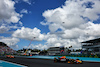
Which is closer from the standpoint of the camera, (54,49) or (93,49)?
(93,49)

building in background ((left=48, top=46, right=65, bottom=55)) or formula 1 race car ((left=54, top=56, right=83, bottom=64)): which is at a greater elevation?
building in background ((left=48, top=46, right=65, bottom=55))

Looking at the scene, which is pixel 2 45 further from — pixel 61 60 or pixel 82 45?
pixel 61 60

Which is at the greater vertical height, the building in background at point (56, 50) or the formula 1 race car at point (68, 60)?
the building in background at point (56, 50)

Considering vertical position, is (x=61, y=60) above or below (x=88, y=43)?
below

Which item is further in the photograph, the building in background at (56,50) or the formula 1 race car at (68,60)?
the building in background at (56,50)

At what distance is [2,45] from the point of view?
16725 cm

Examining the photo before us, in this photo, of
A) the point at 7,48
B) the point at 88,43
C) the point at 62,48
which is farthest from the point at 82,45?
the point at 7,48

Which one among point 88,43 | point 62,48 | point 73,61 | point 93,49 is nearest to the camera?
point 73,61

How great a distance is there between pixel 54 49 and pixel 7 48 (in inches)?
3273

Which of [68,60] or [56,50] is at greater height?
[56,50]

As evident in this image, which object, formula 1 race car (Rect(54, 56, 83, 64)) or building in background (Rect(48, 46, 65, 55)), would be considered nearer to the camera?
formula 1 race car (Rect(54, 56, 83, 64))

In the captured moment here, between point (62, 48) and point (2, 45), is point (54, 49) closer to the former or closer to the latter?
point (62, 48)

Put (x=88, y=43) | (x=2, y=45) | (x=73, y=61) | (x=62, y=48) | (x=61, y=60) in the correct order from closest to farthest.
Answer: (x=73, y=61), (x=61, y=60), (x=88, y=43), (x=62, y=48), (x=2, y=45)

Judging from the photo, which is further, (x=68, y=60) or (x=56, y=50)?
(x=56, y=50)
